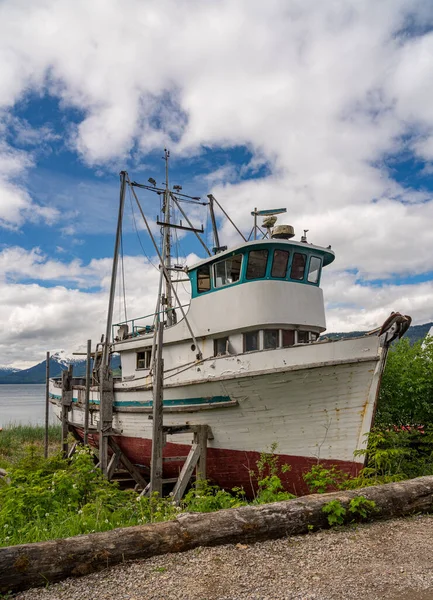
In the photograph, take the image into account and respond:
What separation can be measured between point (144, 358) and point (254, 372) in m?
6.00

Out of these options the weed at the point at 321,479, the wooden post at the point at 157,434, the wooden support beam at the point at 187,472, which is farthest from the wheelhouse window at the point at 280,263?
the weed at the point at 321,479

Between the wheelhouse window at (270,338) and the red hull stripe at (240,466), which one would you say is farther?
the wheelhouse window at (270,338)

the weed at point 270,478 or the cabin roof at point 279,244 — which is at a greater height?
the cabin roof at point 279,244

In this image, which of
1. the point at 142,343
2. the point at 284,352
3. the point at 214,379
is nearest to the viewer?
the point at 284,352

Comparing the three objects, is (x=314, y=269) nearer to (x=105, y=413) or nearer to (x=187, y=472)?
(x=187, y=472)

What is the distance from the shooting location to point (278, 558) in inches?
165

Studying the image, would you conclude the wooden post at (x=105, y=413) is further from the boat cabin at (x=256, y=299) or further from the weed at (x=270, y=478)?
the weed at (x=270, y=478)

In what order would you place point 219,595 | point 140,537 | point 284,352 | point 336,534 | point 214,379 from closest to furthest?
point 219,595 < point 140,537 < point 336,534 < point 284,352 < point 214,379

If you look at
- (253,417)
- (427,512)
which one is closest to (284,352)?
(253,417)

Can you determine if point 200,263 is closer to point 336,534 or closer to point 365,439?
point 365,439

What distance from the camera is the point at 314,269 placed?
488 inches

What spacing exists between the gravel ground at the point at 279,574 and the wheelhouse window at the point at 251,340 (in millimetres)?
6719

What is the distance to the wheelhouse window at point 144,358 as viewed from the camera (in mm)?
14648

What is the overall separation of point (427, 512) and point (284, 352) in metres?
4.56
